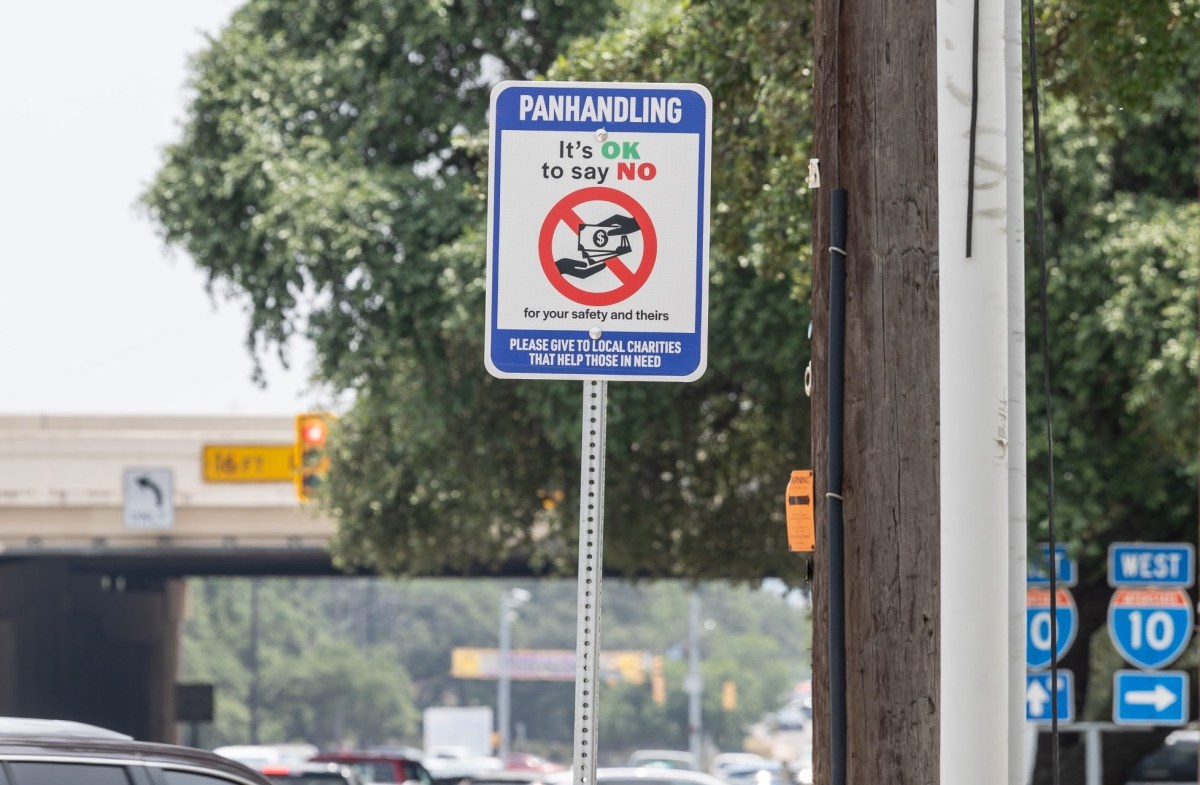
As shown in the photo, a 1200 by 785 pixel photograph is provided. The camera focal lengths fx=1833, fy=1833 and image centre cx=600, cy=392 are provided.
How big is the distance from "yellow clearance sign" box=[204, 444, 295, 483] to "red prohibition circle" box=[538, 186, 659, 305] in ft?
88.7

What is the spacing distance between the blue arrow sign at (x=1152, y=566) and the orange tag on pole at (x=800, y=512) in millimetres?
9156

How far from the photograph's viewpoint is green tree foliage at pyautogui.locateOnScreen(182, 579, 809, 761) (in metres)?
102

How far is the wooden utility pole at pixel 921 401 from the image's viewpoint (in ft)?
13.1

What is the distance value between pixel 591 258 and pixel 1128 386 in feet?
39.0

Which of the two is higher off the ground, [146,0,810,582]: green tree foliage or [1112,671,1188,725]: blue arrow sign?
[146,0,810,582]: green tree foliage

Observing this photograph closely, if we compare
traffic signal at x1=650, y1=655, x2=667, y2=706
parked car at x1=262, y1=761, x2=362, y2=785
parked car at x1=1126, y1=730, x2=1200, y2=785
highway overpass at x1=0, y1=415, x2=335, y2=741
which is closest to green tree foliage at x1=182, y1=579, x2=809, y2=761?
traffic signal at x1=650, y1=655, x2=667, y2=706

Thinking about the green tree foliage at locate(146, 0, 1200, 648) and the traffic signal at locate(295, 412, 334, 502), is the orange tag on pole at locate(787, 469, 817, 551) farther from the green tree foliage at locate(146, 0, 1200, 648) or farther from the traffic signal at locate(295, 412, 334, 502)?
the traffic signal at locate(295, 412, 334, 502)

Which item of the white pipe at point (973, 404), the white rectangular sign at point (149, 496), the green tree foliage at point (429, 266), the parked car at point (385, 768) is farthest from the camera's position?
the white rectangular sign at point (149, 496)

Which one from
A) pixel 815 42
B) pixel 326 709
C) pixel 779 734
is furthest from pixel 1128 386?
pixel 326 709

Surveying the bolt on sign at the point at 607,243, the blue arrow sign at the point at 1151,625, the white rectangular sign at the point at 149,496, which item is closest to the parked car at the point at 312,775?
the blue arrow sign at the point at 1151,625

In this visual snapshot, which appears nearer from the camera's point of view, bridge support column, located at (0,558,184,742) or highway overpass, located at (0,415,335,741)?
highway overpass, located at (0,415,335,741)

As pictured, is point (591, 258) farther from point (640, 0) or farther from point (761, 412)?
point (761, 412)

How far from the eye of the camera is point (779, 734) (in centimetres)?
9319

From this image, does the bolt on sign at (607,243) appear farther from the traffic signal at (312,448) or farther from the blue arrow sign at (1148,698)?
the traffic signal at (312,448)
